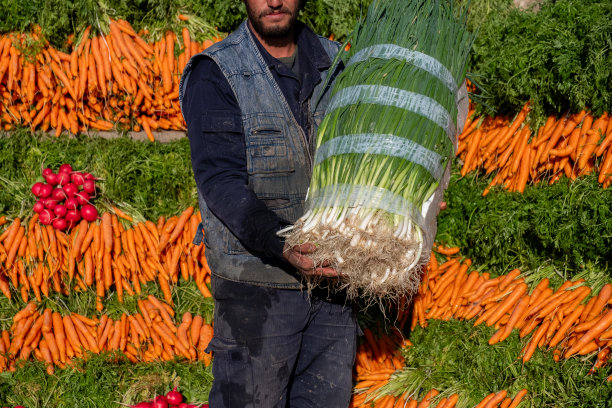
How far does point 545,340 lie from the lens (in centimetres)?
336

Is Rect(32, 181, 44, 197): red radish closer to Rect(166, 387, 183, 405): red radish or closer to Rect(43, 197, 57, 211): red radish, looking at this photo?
Rect(43, 197, 57, 211): red radish

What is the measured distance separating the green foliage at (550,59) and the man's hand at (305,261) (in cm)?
181

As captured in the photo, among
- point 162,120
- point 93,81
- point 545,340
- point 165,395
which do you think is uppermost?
point 93,81

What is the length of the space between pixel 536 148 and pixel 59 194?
3289 mm

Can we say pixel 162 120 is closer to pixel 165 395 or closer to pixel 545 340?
pixel 165 395

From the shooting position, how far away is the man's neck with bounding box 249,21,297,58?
258 centimetres

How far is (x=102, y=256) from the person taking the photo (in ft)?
13.5

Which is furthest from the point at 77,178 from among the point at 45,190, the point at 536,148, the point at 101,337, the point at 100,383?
the point at 536,148

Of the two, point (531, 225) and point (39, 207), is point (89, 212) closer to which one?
point (39, 207)

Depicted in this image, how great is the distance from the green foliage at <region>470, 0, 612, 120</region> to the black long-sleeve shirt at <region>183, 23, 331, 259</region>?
177 cm

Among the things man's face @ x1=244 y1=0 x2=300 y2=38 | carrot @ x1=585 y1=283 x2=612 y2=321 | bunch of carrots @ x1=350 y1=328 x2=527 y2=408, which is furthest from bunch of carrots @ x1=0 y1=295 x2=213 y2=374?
carrot @ x1=585 y1=283 x2=612 y2=321

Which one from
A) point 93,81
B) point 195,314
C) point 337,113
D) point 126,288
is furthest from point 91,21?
point 337,113

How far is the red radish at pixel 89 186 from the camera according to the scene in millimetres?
4109

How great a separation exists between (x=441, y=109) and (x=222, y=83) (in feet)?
2.88
